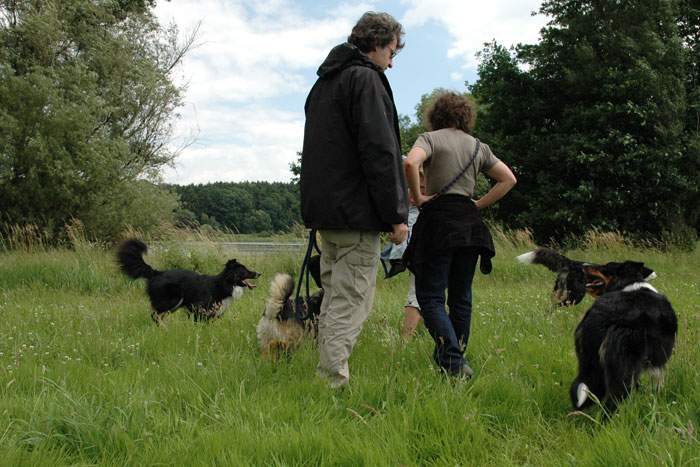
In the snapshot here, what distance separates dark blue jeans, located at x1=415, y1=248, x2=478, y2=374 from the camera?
3.67 m

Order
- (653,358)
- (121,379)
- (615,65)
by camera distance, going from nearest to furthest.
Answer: (653,358) < (121,379) < (615,65)

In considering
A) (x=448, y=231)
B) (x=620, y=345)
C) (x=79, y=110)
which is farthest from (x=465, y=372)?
(x=79, y=110)

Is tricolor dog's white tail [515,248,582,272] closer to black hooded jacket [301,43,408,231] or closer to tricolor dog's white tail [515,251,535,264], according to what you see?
tricolor dog's white tail [515,251,535,264]

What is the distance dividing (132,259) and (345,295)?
4117 mm

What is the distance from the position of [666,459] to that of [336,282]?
6.38 feet

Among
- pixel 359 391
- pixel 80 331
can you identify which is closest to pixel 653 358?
pixel 359 391

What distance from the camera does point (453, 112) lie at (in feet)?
12.9

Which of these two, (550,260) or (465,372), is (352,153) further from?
(550,260)

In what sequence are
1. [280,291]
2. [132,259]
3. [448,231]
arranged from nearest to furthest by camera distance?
[448,231] < [280,291] < [132,259]

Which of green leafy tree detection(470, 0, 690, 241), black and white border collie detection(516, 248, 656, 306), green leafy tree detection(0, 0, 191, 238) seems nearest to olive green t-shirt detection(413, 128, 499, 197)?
black and white border collie detection(516, 248, 656, 306)

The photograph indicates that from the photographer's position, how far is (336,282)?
3469mm

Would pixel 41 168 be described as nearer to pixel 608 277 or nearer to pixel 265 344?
pixel 265 344

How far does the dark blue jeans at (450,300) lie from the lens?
3.67m

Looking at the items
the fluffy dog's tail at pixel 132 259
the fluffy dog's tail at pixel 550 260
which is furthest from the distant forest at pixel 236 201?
the fluffy dog's tail at pixel 550 260
